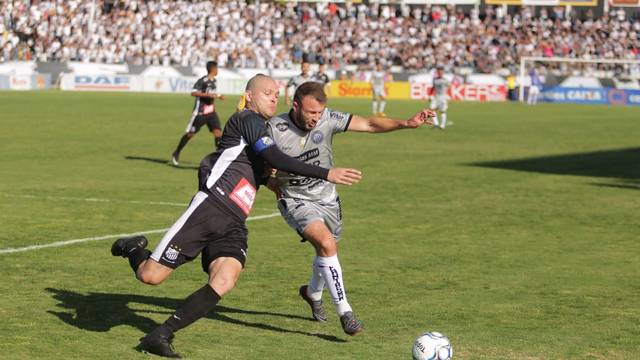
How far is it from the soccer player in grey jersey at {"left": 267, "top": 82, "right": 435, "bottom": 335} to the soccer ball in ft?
2.89

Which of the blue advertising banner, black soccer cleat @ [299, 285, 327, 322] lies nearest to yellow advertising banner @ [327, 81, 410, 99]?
the blue advertising banner

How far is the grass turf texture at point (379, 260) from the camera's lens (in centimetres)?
905

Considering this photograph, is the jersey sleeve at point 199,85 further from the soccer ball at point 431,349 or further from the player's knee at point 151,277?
the soccer ball at point 431,349

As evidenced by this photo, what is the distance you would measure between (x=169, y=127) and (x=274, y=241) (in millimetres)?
22493

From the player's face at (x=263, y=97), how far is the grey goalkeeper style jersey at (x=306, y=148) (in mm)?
546

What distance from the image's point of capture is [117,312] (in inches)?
389

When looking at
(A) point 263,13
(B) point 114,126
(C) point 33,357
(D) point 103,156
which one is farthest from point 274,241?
(A) point 263,13

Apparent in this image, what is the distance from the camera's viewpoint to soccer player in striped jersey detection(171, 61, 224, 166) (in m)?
24.5

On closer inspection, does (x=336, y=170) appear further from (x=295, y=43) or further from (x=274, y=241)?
(x=295, y=43)

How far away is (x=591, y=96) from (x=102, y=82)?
89.3 ft

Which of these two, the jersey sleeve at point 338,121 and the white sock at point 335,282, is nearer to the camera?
the white sock at point 335,282

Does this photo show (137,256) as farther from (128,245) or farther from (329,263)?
(329,263)

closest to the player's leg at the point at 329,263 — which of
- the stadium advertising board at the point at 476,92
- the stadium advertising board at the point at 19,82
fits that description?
the stadium advertising board at the point at 476,92

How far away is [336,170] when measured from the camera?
8.02m
